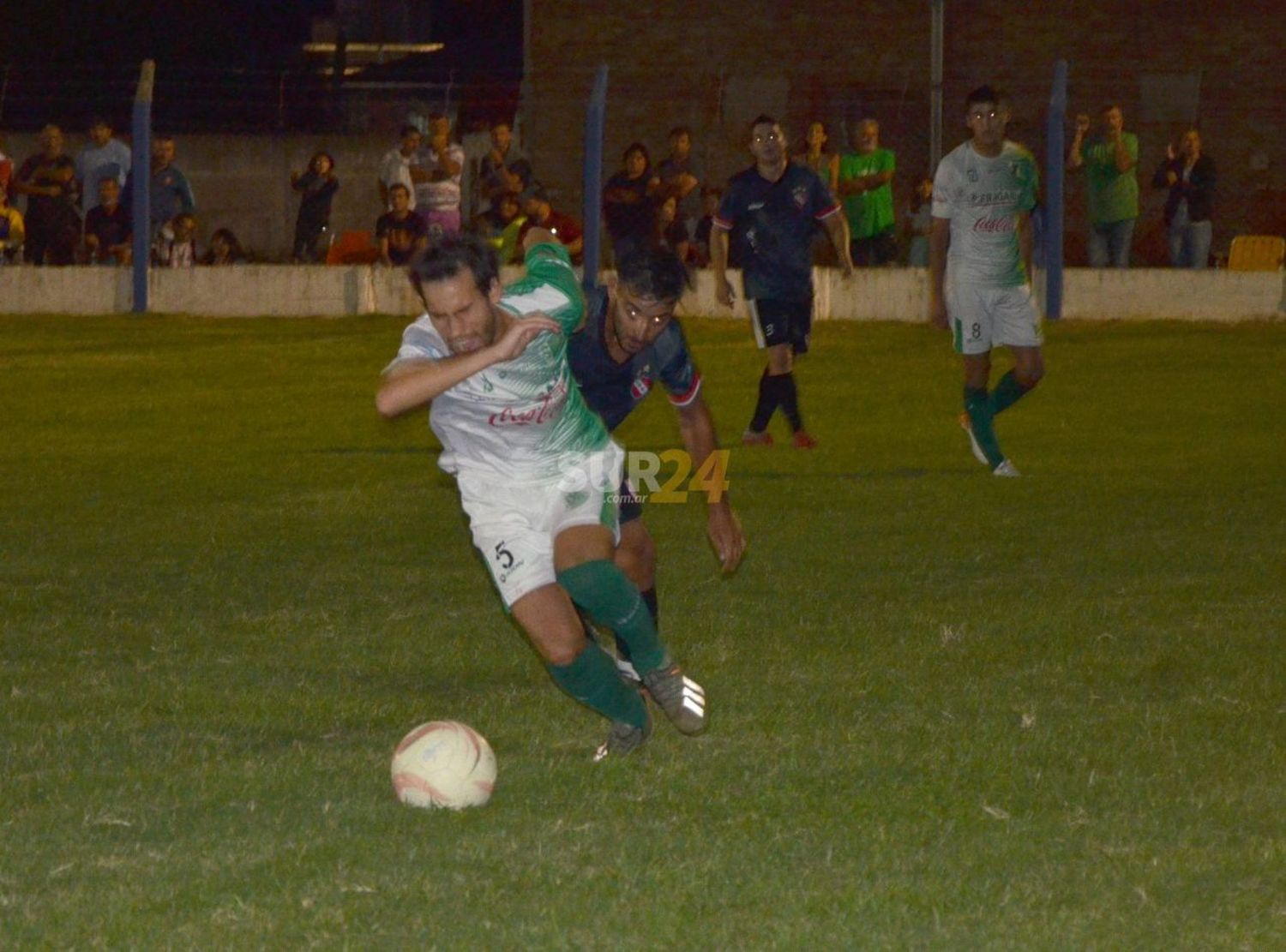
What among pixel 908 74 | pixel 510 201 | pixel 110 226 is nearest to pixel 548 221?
pixel 510 201

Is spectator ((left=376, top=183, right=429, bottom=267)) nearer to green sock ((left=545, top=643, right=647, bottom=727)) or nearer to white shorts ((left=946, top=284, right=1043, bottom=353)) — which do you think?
white shorts ((left=946, top=284, right=1043, bottom=353))

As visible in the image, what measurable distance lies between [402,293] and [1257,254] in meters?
8.36

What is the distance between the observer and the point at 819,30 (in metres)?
29.5

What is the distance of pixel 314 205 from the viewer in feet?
71.9

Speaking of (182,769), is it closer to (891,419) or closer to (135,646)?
(135,646)

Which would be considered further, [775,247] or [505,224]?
[505,224]

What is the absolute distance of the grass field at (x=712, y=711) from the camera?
4531 millimetres

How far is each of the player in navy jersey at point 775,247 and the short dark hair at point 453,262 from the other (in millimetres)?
7128

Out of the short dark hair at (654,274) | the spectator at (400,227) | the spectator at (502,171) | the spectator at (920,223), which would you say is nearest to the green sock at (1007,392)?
the short dark hair at (654,274)

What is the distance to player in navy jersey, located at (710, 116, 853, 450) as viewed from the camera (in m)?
12.5

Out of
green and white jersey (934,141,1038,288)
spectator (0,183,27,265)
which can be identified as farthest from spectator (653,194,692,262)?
green and white jersey (934,141,1038,288)

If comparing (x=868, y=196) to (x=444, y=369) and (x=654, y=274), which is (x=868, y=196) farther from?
(x=444, y=369)

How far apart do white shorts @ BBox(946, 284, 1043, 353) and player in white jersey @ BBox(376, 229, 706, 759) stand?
18.9 feet

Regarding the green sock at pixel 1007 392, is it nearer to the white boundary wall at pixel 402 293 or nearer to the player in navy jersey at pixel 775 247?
the player in navy jersey at pixel 775 247
